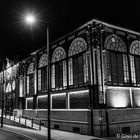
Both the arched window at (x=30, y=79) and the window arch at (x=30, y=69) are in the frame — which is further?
the window arch at (x=30, y=69)

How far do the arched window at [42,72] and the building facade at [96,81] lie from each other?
1472mm

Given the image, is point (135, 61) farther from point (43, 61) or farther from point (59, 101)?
point (43, 61)

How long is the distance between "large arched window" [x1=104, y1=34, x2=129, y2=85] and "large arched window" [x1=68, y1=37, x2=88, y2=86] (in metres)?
2.40

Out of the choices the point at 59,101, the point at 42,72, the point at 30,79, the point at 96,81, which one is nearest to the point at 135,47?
the point at 96,81

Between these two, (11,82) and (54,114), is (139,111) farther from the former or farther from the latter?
(11,82)

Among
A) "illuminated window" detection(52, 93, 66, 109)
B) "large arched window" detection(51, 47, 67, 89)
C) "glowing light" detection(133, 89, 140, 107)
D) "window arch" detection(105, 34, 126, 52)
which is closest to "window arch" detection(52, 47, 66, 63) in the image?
"large arched window" detection(51, 47, 67, 89)

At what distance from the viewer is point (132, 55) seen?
2445 cm

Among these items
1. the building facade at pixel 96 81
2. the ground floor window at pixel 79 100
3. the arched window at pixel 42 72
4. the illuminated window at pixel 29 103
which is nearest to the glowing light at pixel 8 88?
the illuminated window at pixel 29 103

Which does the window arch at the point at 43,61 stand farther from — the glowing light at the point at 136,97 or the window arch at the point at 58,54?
the glowing light at the point at 136,97

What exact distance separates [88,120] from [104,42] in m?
8.13

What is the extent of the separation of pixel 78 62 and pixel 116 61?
418cm

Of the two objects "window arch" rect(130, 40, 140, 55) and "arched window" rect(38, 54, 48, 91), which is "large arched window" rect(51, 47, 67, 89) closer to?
"arched window" rect(38, 54, 48, 91)

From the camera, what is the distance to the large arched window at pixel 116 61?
21803 millimetres

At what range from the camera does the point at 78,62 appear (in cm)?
2358
